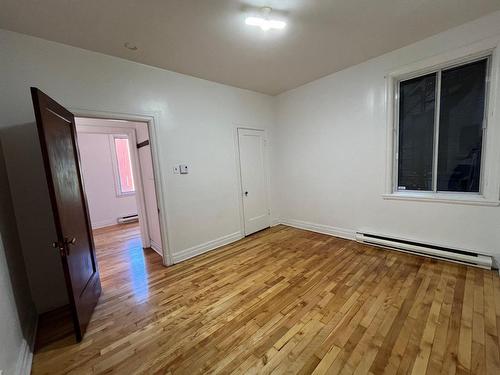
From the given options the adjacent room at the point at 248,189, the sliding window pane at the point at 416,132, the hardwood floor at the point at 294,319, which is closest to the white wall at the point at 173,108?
the adjacent room at the point at 248,189

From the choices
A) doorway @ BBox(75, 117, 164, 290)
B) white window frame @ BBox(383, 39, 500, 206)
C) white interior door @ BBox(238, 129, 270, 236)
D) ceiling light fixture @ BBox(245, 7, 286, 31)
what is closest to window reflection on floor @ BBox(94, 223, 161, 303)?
doorway @ BBox(75, 117, 164, 290)

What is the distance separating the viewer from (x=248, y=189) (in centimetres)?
420

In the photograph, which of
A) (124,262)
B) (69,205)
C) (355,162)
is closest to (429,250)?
(355,162)

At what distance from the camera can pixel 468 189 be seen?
8.86 ft

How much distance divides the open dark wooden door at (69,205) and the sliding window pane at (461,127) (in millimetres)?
4287

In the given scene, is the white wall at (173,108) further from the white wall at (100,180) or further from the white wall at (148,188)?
the white wall at (100,180)

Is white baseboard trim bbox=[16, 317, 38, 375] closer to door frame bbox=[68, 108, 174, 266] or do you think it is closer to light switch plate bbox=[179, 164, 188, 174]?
door frame bbox=[68, 108, 174, 266]

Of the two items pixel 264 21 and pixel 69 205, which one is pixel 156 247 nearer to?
pixel 69 205

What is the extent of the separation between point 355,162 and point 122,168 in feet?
20.2

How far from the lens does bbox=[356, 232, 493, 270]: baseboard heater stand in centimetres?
253

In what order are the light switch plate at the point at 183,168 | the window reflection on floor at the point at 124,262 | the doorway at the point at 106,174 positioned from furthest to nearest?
→ the doorway at the point at 106,174 < the light switch plate at the point at 183,168 < the window reflection on floor at the point at 124,262

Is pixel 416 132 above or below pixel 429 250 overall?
above

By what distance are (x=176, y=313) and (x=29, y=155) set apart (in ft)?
7.06

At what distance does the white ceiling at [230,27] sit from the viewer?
1.87m
